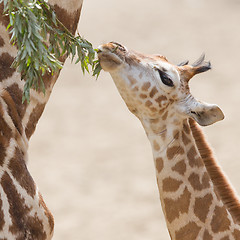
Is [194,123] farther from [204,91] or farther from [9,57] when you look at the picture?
Result: [204,91]

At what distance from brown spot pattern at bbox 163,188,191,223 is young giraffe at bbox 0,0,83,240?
1.28 meters

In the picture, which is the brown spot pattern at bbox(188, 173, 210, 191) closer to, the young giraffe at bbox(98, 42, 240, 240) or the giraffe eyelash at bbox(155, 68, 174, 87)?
the young giraffe at bbox(98, 42, 240, 240)

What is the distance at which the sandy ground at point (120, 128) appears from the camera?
11023mm

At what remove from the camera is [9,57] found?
4.68 metres

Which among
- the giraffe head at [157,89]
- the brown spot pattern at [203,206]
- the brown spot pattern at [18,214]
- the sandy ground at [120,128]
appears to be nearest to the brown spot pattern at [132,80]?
the giraffe head at [157,89]

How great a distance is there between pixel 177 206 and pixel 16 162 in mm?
1619

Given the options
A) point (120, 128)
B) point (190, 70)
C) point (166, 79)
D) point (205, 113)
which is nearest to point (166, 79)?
point (166, 79)

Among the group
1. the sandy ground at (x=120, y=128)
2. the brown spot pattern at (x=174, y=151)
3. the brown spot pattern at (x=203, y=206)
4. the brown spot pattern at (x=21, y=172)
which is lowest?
the brown spot pattern at (x=203, y=206)

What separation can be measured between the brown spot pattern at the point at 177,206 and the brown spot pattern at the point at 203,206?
0.07 metres

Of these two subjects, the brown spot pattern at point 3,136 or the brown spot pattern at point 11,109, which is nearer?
the brown spot pattern at point 3,136

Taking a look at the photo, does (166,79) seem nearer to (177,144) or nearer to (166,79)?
(166,79)

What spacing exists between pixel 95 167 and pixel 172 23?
5.74 meters

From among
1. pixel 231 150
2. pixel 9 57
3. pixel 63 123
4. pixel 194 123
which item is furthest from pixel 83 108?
pixel 9 57

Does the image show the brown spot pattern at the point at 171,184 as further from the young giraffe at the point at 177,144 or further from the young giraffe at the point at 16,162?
the young giraffe at the point at 16,162
